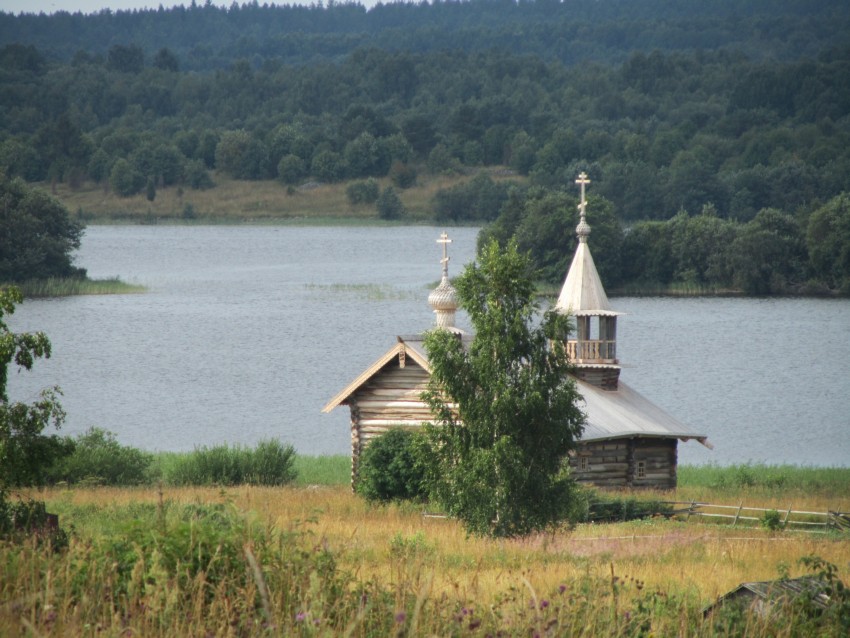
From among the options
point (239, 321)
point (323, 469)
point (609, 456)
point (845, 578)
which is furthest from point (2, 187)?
point (845, 578)

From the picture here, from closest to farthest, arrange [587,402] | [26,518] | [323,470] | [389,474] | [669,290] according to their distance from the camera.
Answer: [26,518] → [389,474] → [587,402] → [323,470] → [669,290]

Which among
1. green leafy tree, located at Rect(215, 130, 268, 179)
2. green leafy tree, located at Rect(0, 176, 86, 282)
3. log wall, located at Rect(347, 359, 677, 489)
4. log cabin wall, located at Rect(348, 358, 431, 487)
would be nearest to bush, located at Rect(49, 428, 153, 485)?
log wall, located at Rect(347, 359, 677, 489)

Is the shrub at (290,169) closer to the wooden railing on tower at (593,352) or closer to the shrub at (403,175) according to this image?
the shrub at (403,175)

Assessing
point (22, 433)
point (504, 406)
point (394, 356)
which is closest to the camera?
point (22, 433)

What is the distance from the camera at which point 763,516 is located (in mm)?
25422

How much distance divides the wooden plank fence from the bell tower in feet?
19.2

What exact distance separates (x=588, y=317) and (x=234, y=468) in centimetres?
915

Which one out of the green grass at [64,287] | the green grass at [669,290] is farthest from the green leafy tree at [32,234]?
the green grass at [669,290]

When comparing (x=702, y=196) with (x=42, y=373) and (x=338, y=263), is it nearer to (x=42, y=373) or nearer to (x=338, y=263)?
(x=338, y=263)

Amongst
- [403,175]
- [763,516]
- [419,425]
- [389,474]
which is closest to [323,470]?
[419,425]

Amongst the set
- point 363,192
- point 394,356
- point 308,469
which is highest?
point 363,192

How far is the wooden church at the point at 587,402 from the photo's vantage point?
29344 mm

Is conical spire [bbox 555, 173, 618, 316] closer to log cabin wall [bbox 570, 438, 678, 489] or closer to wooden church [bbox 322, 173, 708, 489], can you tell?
wooden church [bbox 322, 173, 708, 489]

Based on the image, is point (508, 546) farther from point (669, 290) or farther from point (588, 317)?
point (669, 290)
